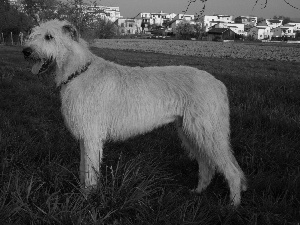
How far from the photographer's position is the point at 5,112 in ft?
19.0

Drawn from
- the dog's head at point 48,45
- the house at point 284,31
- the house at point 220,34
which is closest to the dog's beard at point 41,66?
the dog's head at point 48,45

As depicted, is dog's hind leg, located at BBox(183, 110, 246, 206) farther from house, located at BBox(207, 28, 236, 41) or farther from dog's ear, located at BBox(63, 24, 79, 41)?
house, located at BBox(207, 28, 236, 41)

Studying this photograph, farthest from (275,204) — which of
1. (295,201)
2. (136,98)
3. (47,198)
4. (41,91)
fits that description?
(41,91)

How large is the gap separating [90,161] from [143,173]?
0.64 m

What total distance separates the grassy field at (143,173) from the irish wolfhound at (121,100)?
1.06 feet

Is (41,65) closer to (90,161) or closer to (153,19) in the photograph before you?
(90,161)

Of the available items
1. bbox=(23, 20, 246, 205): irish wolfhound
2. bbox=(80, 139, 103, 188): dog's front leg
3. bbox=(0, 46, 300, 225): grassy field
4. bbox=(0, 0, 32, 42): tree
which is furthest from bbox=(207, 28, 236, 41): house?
bbox=(80, 139, 103, 188): dog's front leg

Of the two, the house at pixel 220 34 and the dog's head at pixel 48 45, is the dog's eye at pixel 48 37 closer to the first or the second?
the dog's head at pixel 48 45

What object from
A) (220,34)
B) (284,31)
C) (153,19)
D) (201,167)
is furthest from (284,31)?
(201,167)

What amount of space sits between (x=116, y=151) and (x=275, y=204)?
2458 mm

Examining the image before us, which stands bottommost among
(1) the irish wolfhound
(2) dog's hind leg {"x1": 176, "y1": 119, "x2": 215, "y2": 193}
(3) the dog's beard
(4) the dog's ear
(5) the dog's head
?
(2) dog's hind leg {"x1": 176, "y1": 119, "x2": 215, "y2": 193}

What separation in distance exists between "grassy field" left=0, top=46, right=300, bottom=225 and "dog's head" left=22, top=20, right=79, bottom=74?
297 millimetres

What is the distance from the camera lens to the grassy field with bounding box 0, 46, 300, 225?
2.76 meters

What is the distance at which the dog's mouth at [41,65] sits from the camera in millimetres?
3422
